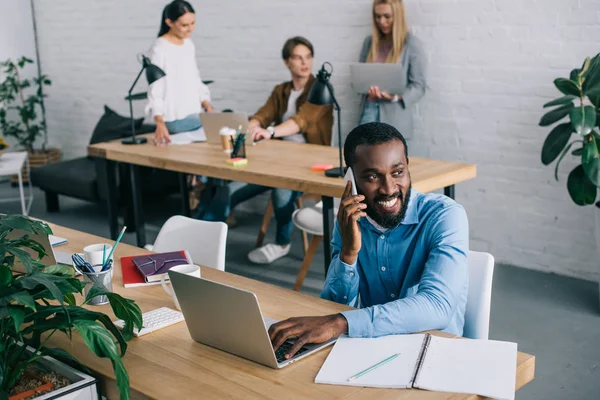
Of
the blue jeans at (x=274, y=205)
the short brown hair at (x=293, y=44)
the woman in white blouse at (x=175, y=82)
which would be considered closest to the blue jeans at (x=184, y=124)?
the woman in white blouse at (x=175, y=82)

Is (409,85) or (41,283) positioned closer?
(41,283)

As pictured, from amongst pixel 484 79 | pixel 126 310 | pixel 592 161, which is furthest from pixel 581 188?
pixel 126 310

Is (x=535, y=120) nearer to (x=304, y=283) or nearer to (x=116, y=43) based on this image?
(x=304, y=283)

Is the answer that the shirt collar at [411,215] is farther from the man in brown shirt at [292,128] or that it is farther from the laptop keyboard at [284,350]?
the man in brown shirt at [292,128]

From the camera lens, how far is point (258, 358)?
5.72ft

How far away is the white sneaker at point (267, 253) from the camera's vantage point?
4.74m

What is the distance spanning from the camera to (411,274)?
218cm

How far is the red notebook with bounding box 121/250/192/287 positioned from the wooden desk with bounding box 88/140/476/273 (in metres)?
1.15

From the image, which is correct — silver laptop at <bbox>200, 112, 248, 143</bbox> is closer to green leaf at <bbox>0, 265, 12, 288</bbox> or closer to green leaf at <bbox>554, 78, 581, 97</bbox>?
green leaf at <bbox>554, 78, 581, 97</bbox>

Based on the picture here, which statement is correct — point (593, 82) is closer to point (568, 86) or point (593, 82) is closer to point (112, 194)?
point (568, 86)

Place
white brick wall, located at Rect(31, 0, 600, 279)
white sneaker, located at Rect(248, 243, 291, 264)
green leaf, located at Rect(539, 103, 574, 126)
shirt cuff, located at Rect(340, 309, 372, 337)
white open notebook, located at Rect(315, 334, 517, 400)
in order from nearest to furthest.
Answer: white open notebook, located at Rect(315, 334, 517, 400), shirt cuff, located at Rect(340, 309, 372, 337), green leaf, located at Rect(539, 103, 574, 126), white brick wall, located at Rect(31, 0, 600, 279), white sneaker, located at Rect(248, 243, 291, 264)

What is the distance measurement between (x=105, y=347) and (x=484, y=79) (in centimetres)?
340

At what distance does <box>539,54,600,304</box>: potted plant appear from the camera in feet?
11.8

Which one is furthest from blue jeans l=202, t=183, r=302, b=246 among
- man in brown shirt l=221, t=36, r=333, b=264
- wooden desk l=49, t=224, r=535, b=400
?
wooden desk l=49, t=224, r=535, b=400
